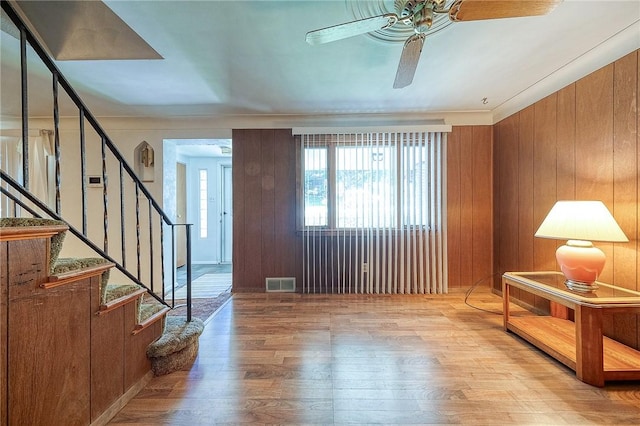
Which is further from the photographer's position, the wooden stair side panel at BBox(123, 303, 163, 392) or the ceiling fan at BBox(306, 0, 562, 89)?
the wooden stair side panel at BBox(123, 303, 163, 392)

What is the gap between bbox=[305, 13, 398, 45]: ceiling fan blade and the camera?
4.57 feet

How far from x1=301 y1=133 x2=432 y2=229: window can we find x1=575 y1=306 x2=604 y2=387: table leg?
1861 millimetres

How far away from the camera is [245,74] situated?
2.38m

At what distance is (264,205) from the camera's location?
3523 millimetres

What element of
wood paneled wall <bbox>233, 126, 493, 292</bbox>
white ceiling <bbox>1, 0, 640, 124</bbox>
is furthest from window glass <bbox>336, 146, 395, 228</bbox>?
wood paneled wall <bbox>233, 126, 493, 292</bbox>

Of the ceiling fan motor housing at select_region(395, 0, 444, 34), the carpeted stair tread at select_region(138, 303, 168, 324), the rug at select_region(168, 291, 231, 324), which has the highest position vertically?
the ceiling fan motor housing at select_region(395, 0, 444, 34)

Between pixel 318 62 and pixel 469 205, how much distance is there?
2602mm

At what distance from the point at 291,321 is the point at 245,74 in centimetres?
236

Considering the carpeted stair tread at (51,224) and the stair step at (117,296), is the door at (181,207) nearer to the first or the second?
the stair step at (117,296)

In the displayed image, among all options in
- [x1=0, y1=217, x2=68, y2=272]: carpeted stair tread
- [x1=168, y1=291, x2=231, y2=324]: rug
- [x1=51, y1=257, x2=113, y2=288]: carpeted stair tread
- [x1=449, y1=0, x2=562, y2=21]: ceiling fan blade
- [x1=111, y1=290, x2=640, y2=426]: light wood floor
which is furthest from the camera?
[x1=168, y1=291, x2=231, y2=324]: rug

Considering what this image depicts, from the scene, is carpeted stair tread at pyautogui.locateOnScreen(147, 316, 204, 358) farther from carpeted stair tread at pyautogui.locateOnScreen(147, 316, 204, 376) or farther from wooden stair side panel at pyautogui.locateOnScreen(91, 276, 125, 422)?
wooden stair side panel at pyautogui.locateOnScreen(91, 276, 125, 422)

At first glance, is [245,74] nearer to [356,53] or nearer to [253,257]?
[356,53]

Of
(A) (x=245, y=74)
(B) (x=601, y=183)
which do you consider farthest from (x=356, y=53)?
(B) (x=601, y=183)

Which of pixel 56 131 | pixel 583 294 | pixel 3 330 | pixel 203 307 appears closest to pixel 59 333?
pixel 3 330
